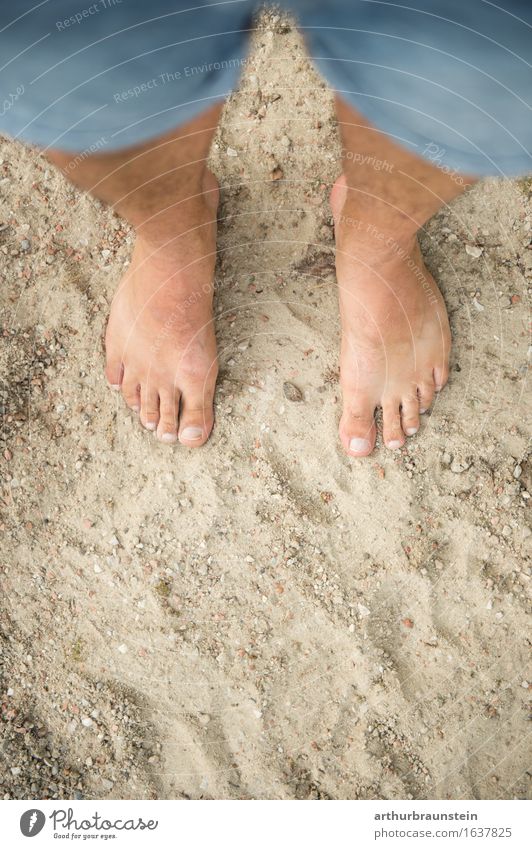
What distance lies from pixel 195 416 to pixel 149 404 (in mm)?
112

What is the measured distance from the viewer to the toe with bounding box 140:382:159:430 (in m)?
1.48

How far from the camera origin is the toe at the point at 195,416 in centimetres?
146

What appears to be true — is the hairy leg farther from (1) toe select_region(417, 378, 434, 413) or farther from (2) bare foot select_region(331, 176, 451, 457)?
(1) toe select_region(417, 378, 434, 413)

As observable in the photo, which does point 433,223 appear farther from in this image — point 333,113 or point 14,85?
point 14,85

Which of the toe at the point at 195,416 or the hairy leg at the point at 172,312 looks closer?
the hairy leg at the point at 172,312

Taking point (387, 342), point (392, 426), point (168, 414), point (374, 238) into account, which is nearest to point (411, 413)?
point (392, 426)

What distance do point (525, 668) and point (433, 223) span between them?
1004 millimetres

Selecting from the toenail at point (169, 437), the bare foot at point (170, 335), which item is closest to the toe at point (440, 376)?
the bare foot at point (170, 335)

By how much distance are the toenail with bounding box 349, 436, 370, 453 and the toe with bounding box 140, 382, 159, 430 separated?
1.45 ft

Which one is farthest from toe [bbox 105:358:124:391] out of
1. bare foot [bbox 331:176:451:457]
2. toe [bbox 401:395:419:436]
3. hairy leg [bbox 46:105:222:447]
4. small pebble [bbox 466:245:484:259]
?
small pebble [bbox 466:245:484:259]
